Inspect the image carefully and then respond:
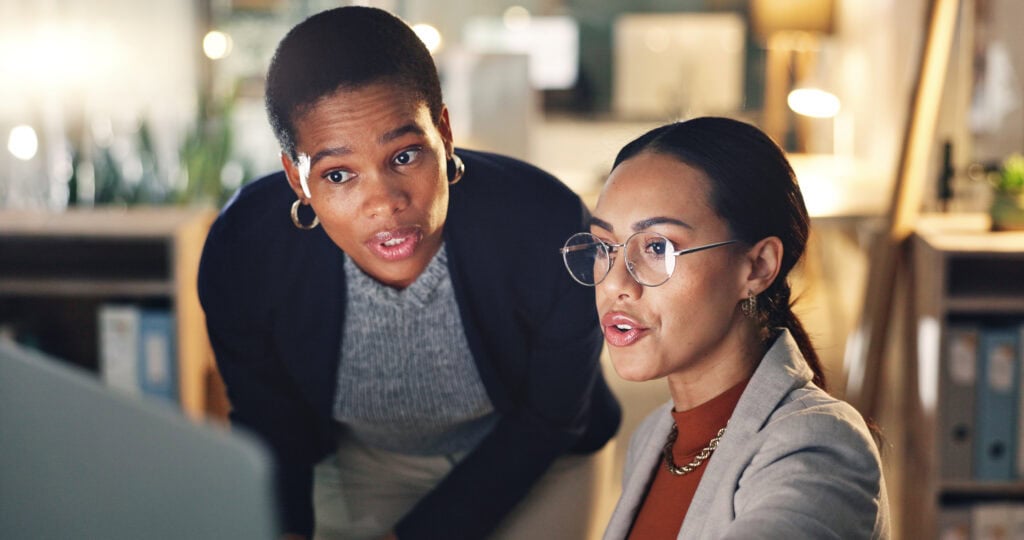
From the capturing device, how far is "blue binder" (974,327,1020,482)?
8.04 feet

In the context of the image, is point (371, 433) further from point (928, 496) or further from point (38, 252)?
point (38, 252)

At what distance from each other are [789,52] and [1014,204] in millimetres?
3451

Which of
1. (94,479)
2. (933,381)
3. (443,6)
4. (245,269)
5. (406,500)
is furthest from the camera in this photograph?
(443,6)

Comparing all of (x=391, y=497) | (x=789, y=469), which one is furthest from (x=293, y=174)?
(x=789, y=469)

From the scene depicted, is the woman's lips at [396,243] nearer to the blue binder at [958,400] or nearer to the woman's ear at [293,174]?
the woman's ear at [293,174]

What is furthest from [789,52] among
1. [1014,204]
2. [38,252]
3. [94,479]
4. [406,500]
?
[94,479]

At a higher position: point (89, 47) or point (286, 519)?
point (89, 47)

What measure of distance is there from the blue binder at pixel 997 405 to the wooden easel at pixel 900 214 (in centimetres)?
26

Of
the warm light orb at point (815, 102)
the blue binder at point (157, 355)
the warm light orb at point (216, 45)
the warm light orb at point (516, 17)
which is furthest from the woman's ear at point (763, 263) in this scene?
the warm light orb at point (516, 17)

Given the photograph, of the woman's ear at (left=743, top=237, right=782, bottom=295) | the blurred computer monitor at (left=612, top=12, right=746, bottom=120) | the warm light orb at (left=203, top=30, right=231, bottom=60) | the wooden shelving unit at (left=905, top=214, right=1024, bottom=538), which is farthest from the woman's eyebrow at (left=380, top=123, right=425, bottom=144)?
the blurred computer monitor at (left=612, top=12, right=746, bottom=120)

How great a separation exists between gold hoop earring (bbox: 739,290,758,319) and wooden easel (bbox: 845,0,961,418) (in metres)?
1.54

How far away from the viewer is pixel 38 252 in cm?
316

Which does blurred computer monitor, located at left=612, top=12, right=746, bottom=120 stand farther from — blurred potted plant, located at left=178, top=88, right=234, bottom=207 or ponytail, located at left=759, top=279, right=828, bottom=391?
ponytail, located at left=759, top=279, right=828, bottom=391

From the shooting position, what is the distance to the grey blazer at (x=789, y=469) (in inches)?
33.5
